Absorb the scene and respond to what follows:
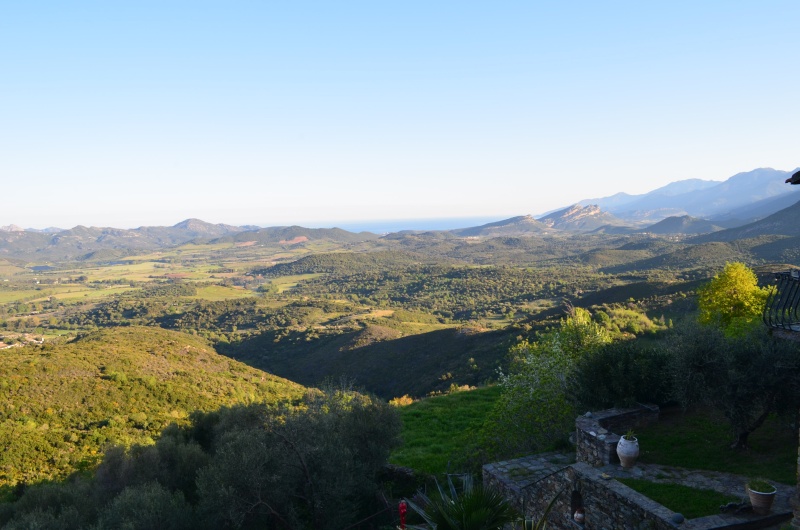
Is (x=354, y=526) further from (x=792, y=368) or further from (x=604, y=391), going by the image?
(x=792, y=368)

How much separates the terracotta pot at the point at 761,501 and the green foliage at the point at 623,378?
4.35m

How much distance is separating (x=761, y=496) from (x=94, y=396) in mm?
36670

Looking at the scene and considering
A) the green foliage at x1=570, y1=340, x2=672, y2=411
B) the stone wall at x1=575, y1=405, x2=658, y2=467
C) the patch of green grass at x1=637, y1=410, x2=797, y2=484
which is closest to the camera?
the patch of green grass at x1=637, y1=410, x2=797, y2=484

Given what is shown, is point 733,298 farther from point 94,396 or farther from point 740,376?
point 94,396

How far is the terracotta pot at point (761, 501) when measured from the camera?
706cm

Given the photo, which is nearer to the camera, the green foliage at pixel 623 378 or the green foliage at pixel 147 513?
the green foliage at pixel 147 513

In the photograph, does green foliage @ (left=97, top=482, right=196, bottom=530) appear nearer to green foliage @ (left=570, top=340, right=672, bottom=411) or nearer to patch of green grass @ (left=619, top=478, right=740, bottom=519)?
patch of green grass @ (left=619, top=478, right=740, bottom=519)

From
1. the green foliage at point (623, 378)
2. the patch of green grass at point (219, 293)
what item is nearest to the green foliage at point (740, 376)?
the green foliage at point (623, 378)

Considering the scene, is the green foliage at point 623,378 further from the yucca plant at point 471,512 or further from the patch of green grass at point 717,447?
the yucca plant at point 471,512

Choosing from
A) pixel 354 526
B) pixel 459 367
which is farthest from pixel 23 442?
pixel 459 367

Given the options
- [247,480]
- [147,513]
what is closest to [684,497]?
[247,480]

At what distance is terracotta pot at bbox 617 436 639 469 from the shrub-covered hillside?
1922 cm

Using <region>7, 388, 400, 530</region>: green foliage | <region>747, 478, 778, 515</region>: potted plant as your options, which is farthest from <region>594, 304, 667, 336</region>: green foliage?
<region>747, 478, 778, 515</region>: potted plant

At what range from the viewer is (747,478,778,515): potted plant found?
7.07 m
